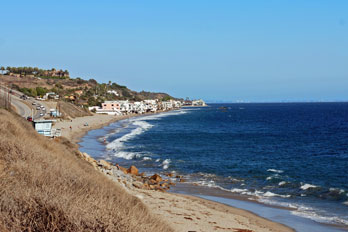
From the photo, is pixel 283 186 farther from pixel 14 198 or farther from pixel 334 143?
pixel 334 143

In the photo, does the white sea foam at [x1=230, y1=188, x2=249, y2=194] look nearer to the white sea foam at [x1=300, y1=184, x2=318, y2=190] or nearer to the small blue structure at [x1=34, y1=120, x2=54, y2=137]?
the white sea foam at [x1=300, y1=184, x2=318, y2=190]

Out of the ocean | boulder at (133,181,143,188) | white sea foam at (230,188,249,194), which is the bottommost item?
white sea foam at (230,188,249,194)

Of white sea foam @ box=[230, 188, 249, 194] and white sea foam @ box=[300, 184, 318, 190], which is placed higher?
white sea foam @ box=[300, 184, 318, 190]

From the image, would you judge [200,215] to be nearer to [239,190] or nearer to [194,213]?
[194,213]

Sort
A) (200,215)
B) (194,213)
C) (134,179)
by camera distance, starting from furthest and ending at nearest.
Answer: (134,179)
(194,213)
(200,215)

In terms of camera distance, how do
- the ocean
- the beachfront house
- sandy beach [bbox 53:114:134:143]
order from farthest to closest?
1. sandy beach [bbox 53:114:134:143]
2. the beachfront house
3. the ocean

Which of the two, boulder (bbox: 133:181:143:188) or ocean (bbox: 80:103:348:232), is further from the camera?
boulder (bbox: 133:181:143:188)

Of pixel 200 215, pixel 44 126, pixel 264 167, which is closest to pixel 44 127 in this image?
pixel 44 126

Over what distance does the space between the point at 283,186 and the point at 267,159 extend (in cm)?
1169

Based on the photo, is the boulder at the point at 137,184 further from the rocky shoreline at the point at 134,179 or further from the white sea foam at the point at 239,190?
the white sea foam at the point at 239,190

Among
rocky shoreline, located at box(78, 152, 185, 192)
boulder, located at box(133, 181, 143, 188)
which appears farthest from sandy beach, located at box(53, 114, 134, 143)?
boulder, located at box(133, 181, 143, 188)

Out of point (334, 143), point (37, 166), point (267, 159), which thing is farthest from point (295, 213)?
point (334, 143)

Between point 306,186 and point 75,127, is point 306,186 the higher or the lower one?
the lower one

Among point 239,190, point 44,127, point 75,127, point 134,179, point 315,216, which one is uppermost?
point 44,127
